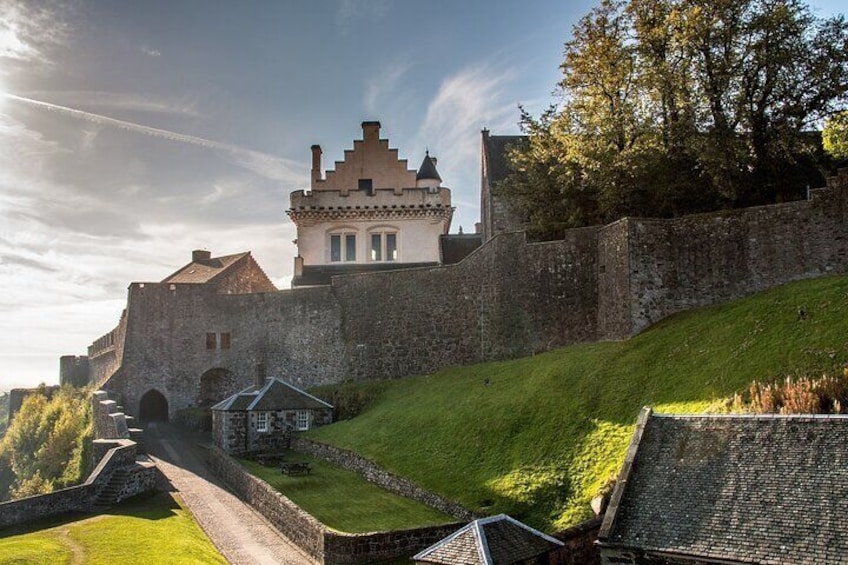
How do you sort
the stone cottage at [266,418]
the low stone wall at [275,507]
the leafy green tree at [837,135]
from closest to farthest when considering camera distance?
the low stone wall at [275,507] → the leafy green tree at [837,135] → the stone cottage at [266,418]

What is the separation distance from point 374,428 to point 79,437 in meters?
20.6

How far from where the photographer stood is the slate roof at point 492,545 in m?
14.8

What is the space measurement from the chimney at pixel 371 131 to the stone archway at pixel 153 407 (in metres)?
20.3

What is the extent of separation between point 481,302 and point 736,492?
17206 mm

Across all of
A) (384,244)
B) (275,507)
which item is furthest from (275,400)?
(384,244)

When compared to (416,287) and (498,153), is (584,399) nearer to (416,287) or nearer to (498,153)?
(416,287)

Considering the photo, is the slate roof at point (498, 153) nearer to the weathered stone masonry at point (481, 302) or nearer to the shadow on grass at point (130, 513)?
the weathered stone masonry at point (481, 302)

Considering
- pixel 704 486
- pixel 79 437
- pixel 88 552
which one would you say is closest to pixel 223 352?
pixel 79 437

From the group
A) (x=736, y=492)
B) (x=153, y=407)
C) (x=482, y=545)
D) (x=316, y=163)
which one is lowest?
(x=482, y=545)

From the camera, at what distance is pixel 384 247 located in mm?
45719

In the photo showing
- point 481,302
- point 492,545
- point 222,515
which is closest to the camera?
point 492,545

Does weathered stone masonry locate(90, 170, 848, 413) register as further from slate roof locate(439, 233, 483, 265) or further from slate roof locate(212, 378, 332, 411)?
slate roof locate(439, 233, 483, 265)

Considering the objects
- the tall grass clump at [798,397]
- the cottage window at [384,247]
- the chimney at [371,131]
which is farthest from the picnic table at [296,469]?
the chimney at [371,131]

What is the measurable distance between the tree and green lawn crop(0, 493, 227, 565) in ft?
59.5
